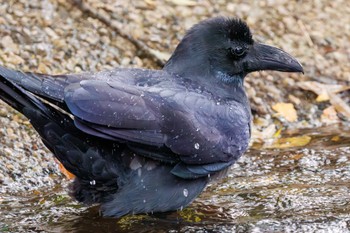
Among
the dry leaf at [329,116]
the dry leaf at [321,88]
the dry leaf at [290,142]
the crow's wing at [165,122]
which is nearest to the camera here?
the crow's wing at [165,122]

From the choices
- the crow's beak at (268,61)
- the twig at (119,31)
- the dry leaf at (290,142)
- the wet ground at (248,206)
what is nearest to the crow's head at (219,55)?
the crow's beak at (268,61)

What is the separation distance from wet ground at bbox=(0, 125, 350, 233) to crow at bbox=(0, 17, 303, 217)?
0.50 feet

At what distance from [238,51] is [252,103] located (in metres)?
1.75

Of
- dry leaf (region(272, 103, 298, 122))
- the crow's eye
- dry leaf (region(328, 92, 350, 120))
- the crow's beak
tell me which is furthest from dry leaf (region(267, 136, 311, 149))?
the crow's eye

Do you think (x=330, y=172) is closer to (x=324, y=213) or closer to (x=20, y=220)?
(x=324, y=213)

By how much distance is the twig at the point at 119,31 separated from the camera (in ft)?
24.8

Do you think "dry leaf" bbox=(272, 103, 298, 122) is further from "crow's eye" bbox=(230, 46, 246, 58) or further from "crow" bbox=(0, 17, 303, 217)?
"crow" bbox=(0, 17, 303, 217)

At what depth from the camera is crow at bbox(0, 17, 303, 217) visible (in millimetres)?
4887

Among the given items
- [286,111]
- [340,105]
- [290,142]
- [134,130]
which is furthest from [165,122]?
[340,105]

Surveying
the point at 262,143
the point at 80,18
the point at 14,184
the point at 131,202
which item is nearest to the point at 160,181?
the point at 131,202

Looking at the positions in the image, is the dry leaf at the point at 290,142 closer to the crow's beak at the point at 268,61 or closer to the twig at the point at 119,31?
the crow's beak at the point at 268,61

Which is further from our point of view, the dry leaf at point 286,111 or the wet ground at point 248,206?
the dry leaf at point 286,111

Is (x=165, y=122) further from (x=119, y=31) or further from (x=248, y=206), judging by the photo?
(x=119, y=31)

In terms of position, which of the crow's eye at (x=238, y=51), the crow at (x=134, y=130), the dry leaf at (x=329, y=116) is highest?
the crow's eye at (x=238, y=51)
